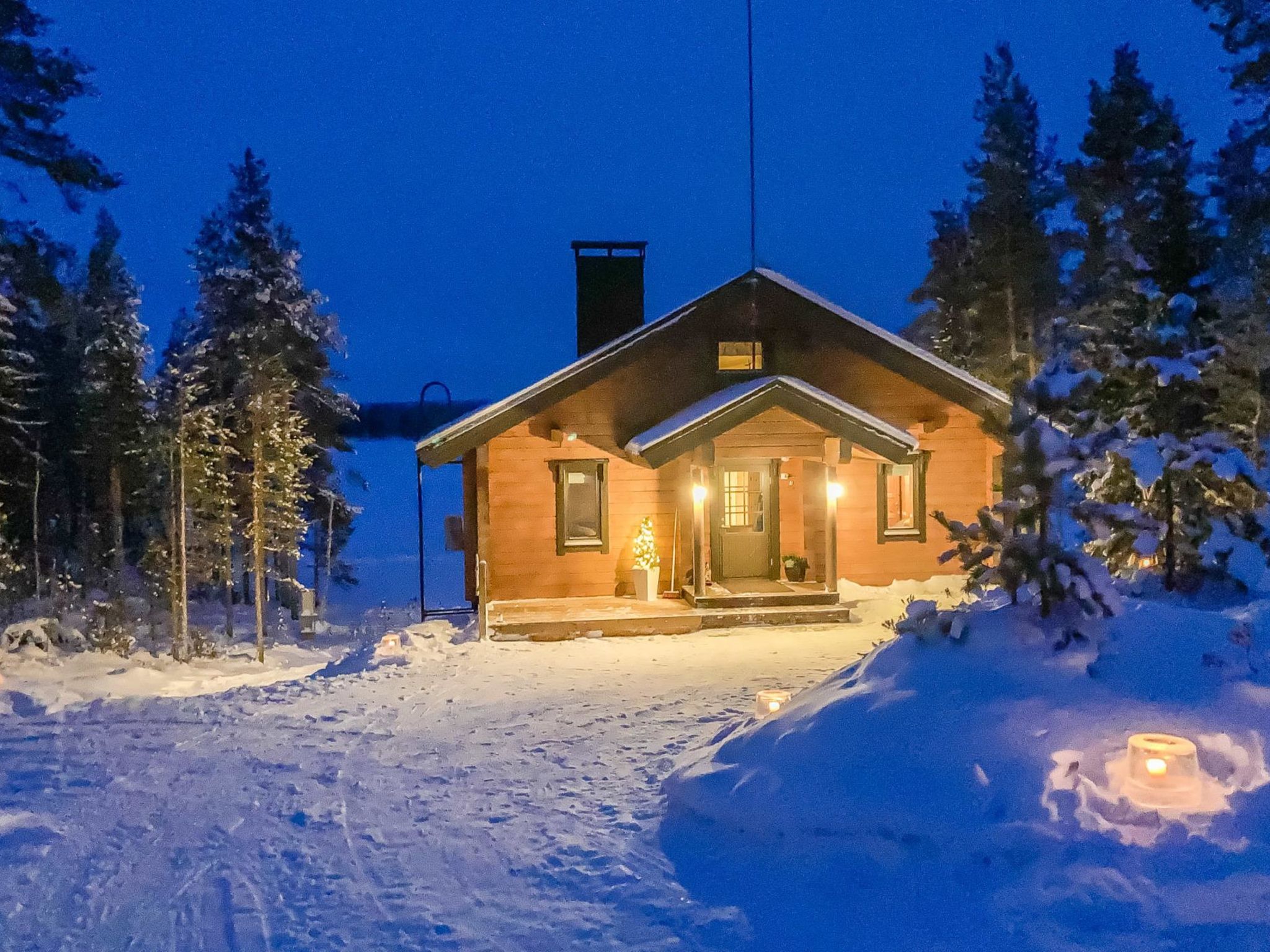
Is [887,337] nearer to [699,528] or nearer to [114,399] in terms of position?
[699,528]

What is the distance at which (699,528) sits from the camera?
14391mm

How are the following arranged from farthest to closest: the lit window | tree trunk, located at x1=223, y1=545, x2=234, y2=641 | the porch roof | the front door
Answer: tree trunk, located at x1=223, y1=545, x2=234, y2=641
the lit window
the front door
the porch roof

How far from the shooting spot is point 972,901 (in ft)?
15.6

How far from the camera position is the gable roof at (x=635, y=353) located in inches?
576

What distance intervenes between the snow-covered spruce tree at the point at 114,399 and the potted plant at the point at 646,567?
1309 centimetres

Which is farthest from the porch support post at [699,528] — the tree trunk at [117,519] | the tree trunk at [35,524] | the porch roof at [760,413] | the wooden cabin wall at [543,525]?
the tree trunk at [117,519]

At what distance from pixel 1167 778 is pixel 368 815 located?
4.95 m

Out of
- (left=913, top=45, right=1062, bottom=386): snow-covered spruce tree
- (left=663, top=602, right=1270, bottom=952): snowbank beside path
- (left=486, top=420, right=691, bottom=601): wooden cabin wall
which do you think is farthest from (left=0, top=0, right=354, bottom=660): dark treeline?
(left=913, top=45, right=1062, bottom=386): snow-covered spruce tree

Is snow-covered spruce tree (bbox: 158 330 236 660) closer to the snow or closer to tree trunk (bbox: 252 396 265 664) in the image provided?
tree trunk (bbox: 252 396 265 664)

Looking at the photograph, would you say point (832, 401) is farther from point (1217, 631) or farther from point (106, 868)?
point (106, 868)

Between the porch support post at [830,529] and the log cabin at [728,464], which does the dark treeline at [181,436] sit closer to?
the log cabin at [728,464]

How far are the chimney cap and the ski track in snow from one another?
34.1ft

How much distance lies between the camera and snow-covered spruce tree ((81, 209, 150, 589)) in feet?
76.9

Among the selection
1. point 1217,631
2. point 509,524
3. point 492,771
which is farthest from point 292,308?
point 1217,631
